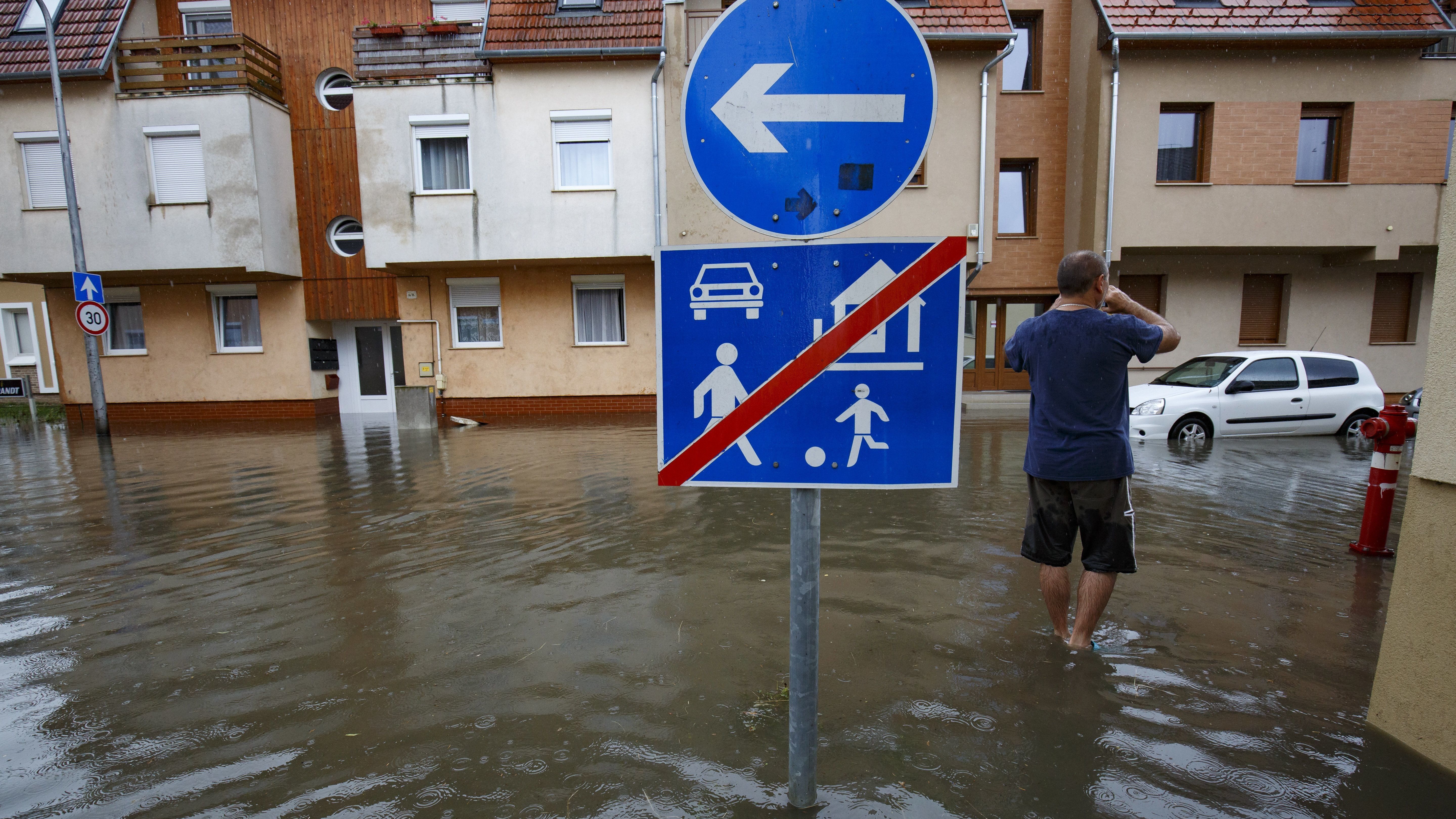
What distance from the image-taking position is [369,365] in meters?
16.5

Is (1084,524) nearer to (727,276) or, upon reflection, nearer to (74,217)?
(727,276)

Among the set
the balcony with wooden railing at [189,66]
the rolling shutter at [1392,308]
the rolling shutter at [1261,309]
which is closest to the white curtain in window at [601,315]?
the balcony with wooden railing at [189,66]

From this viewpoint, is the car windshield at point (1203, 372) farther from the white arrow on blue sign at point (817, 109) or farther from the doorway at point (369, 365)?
the doorway at point (369, 365)

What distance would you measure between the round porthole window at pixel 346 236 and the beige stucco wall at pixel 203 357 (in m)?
1.26

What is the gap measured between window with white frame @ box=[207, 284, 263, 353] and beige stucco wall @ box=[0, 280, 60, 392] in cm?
611

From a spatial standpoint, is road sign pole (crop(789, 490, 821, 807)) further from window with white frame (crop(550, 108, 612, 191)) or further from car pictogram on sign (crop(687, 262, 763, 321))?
window with white frame (crop(550, 108, 612, 191))

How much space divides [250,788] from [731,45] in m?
2.83

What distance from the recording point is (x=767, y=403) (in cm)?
180

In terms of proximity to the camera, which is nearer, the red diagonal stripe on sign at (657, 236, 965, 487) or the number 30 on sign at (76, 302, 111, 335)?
the red diagonal stripe on sign at (657, 236, 965, 487)

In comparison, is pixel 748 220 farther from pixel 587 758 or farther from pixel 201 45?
pixel 201 45

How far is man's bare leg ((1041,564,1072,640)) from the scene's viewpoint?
3.11 metres

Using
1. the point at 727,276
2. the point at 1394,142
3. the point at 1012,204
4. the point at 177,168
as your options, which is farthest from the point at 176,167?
the point at 1394,142

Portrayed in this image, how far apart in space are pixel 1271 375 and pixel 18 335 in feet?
95.5

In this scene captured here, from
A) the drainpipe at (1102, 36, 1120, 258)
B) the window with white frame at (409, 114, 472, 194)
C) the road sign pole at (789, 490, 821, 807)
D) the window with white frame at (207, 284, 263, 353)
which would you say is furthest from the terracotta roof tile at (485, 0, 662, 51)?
the road sign pole at (789, 490, 821, 807)
